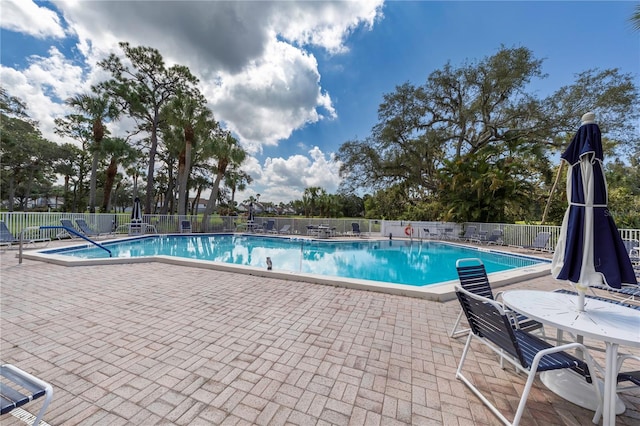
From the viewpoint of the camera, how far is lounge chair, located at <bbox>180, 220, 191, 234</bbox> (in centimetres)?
1578

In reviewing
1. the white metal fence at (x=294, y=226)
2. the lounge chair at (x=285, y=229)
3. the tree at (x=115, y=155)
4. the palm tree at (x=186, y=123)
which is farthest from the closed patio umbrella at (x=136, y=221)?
the lounge chair at (x=285, y=229)

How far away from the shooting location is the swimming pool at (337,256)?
750 centimetres

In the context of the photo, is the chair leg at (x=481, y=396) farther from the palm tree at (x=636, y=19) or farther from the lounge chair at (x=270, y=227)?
the lounge chair at (x=270, y=227)

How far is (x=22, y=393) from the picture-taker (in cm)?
126

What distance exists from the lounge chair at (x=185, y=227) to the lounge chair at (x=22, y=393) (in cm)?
1600

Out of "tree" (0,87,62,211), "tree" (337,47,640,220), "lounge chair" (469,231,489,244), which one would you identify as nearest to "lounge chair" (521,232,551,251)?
"lounge chair" (469,231,489,244)

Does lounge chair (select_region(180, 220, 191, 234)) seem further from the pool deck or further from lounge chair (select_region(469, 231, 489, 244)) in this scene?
lounge chair (select_region(469, 231, 489, 244))

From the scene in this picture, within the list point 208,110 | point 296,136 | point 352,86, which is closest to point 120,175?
point 208,110

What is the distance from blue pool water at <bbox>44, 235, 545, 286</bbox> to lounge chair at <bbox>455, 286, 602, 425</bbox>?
15.8 ft


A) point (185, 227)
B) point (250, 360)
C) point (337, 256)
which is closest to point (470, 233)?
point (337, 256)

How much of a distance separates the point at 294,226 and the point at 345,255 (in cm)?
733

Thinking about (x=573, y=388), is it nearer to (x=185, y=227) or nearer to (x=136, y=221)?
(x=136, y=221)

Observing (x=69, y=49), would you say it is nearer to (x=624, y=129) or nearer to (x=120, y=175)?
(x=120, y=175)

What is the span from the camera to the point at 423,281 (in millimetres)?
7426
